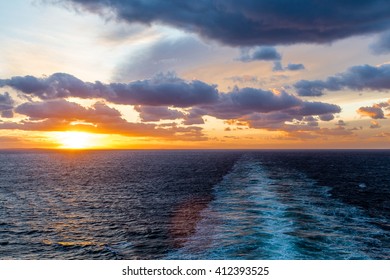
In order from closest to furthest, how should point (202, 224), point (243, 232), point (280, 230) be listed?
point (243, 232) < point (280, 230) < point (202, 224)

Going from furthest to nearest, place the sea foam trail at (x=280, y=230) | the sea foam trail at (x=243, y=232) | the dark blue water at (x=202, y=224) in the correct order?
the dark blue water at (x=202, y=224), the sea foam trail at (x=280, y=230), the sea foam trail at (x=243, y=232)

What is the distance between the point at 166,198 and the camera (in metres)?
62.5

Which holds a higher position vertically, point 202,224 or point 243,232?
point 243,232

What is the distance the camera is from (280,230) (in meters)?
35.6

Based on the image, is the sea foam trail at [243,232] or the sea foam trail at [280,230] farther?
the sea foam trail at [280,230]

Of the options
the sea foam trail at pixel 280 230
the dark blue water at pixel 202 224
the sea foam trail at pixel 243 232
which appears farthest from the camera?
the dark blue water at pixel 202 224

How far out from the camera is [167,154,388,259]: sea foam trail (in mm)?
29734

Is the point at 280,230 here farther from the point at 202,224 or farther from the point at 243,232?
the point at 202,224

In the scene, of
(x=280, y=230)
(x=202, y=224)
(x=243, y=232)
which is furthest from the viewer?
(x=202, y=224)

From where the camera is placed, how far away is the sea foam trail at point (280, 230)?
29734mm

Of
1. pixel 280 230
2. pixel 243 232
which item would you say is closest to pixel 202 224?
pixel 243 232

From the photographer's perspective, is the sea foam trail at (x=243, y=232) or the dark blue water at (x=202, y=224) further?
the dark blue water at (x=202, y=224)
